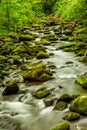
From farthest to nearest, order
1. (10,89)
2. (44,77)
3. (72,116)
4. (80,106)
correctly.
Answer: (44,77) < (10,89) < (80,106) < (72,116)

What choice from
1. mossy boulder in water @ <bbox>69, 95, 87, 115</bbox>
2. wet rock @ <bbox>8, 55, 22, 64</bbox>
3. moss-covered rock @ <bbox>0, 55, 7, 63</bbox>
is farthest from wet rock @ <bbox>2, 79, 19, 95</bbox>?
moss-covered rock @ <bbox>0, 55, 7, 63</bbox>

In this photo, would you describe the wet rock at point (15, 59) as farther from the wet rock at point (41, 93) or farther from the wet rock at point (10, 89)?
the wet rock at point (41, 93)

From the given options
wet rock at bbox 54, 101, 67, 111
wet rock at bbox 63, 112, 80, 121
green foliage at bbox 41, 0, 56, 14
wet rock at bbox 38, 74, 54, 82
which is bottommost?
wet rock at bbox 63, 112, 80, 121

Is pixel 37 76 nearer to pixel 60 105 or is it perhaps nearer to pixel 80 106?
pixel 60 105

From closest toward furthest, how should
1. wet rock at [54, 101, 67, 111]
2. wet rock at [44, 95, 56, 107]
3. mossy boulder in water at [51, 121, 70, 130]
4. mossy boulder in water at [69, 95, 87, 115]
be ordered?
1. mossy boulder in water at [51, 121, 70, 130]
2. mossy boulder in water at [69, 95, 87, 115]
3. wet rock at [54, 101, 67, 111]
4. wet rock at [44, 95, 56, 107]

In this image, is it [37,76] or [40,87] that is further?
[37,76]

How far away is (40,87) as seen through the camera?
33.9 ft

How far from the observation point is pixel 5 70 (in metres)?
12.6

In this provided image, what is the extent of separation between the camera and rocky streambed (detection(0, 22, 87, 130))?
306 inches

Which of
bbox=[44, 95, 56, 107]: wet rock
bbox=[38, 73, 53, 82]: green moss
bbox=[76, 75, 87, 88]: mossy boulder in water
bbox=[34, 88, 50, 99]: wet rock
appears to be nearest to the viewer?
bbox=[44, 95, 56, 107]: wet rock

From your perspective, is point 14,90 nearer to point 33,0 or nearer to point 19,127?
point 19,127

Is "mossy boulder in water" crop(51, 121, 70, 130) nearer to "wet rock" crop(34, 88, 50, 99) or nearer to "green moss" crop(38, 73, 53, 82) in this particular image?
"wet rock" crop(34, 88, 50, 99)

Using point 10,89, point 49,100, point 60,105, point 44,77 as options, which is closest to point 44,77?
point 44,77

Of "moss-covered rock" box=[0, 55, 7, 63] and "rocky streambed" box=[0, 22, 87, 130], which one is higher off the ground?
"moss-covered rock" box=[0, 55, 7, 63]
